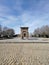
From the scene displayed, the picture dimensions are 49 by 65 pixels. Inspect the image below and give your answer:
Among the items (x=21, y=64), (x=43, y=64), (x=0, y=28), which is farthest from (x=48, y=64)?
(x=0, y=28)

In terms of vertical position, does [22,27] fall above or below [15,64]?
above

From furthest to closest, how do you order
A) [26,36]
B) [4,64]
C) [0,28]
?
[0,28], [26,36], [4,64]

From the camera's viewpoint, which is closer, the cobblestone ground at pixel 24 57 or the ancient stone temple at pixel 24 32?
the cobblestone ground at pixel 24 57

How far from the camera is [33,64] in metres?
5.81

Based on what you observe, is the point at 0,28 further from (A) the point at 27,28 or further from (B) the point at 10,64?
(B) the point at 10,64

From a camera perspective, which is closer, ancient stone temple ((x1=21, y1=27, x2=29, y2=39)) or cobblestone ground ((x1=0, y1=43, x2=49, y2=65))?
A: cobblestone ground ((x1=0, y1=43, x2=49, y2=65))

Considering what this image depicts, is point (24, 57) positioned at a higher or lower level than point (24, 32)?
lower

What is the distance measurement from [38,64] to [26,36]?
1502 inches

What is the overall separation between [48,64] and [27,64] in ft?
3.44

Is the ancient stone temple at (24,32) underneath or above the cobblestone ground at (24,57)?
above

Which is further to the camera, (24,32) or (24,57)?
(24,32)

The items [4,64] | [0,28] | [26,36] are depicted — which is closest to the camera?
[4,64]

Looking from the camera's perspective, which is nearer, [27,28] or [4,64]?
[4,64]

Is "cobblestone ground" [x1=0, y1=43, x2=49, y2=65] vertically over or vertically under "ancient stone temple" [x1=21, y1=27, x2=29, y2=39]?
under
